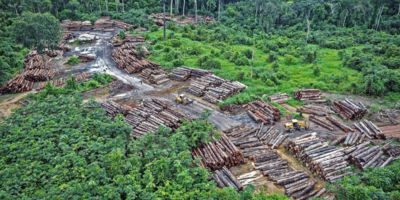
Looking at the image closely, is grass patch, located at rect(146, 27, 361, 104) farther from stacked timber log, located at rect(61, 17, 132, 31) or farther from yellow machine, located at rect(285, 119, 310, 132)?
stacked timber log, located at rect(61, 17, 132, 31)

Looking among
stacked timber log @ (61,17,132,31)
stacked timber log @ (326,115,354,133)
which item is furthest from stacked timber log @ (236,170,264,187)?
stacked timber log @ (61,17,132,31)

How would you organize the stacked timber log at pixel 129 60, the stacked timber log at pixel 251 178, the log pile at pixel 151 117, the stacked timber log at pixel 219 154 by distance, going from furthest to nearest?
the stacked timber log at pixel 129 60 → the log pile at pixel 151 117 → the stacked timber log at pixel 219 154 → the stacked timber log at pixel 251 178

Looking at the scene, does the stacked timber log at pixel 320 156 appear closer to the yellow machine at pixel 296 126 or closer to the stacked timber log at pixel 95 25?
the yellow machine at pixel 296 126

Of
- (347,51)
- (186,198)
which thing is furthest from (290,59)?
(186,198)

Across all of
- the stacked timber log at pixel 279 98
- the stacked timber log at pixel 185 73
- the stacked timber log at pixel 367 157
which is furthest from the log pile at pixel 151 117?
the stacked timber log at pixel 367 157

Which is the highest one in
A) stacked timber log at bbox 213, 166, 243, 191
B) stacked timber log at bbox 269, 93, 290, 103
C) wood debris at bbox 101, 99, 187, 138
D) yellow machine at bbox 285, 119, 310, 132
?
stacked timber log at bbox 269, 93, 290, 103
